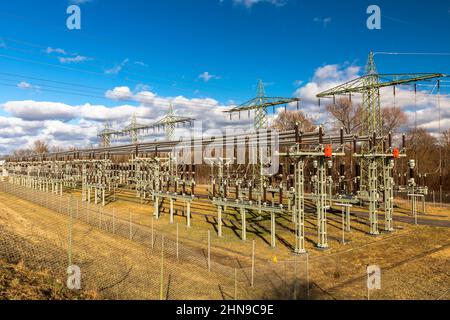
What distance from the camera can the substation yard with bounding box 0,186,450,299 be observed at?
47.3 ft

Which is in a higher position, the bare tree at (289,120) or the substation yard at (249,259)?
the bare tree at (289,120)

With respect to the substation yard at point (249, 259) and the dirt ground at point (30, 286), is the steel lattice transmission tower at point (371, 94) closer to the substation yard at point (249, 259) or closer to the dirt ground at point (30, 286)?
the substation yard at point (249, 259)

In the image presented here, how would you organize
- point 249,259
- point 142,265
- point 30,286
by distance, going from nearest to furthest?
point 30,286, point 142,265, point 249,259

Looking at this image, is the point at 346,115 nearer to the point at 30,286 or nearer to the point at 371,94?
the point at 371,94

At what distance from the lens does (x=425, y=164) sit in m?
67.9

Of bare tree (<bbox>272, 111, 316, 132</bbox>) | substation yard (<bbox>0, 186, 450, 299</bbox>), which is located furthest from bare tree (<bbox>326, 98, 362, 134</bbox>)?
substation yard (<bbox>0, 186, 450, 299</bbox>)

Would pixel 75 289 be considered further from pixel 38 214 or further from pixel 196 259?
pixel 38 214

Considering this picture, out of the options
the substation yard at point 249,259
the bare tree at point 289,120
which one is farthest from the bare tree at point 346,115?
the substation yard at point 249,259

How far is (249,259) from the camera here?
1973cm

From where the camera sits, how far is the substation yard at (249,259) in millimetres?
14414

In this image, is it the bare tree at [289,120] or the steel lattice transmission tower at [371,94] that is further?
the bare tree at [289,120]

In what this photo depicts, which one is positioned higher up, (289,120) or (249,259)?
(289,120)

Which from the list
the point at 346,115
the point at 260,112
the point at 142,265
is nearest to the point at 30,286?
the point at 142,265
